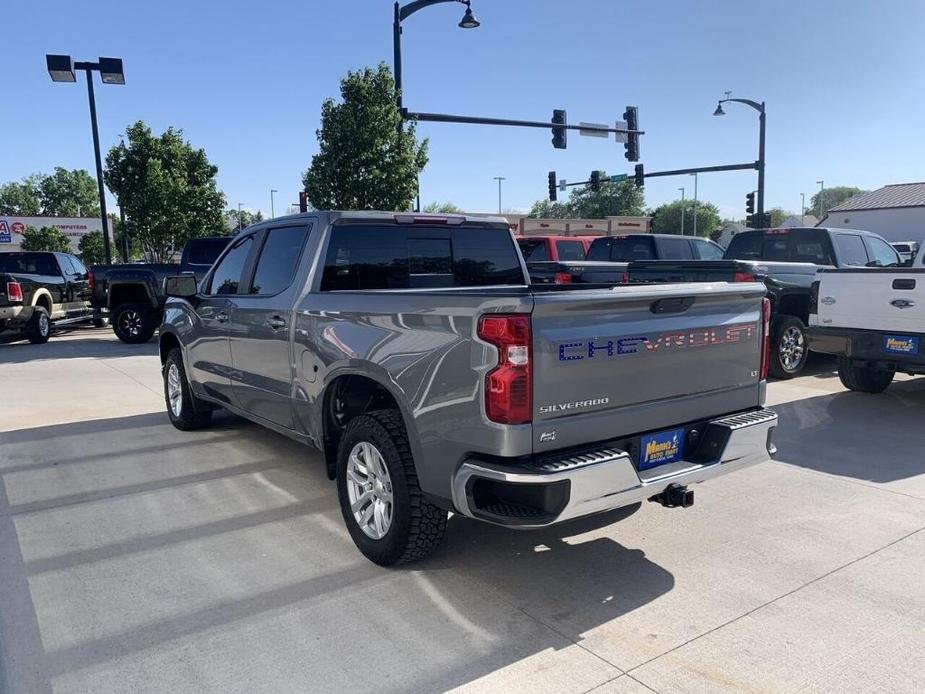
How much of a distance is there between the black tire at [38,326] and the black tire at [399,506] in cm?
1300

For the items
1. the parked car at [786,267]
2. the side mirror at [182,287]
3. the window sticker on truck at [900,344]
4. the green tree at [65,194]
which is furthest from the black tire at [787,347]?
the green tree at [65,194]

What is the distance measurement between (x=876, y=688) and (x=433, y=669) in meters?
1.71

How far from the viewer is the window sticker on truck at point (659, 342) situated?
10.4ft

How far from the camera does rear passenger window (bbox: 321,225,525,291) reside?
15.2 feet

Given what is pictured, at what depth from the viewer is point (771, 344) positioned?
29.9 feet

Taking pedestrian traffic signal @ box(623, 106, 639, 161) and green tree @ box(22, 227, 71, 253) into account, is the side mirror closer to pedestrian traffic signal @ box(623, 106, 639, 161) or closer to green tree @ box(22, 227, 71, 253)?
pedestrian traffic signal @ box(623, 106, 639, 161)

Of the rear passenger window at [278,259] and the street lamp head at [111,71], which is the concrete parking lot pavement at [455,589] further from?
the street lamp head at [111,71]

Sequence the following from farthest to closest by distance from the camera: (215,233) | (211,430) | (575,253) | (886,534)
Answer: (215,233) → (575,253) → (211,430) → (886,534)

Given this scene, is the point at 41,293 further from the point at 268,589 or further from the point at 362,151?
the point at 268,589

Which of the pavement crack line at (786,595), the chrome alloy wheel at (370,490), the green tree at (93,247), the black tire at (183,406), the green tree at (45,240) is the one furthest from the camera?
the green tree at (93,247)

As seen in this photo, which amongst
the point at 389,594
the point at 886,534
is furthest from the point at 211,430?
the point at 886,534

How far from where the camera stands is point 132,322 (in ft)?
47.9

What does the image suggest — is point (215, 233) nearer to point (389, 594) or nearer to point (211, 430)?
point (211, 430)

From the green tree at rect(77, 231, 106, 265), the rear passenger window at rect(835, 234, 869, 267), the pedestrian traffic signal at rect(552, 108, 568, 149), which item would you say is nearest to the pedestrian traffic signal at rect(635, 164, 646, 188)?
the pedestrian traffic signal at rect(552, 108, 568, 149)
